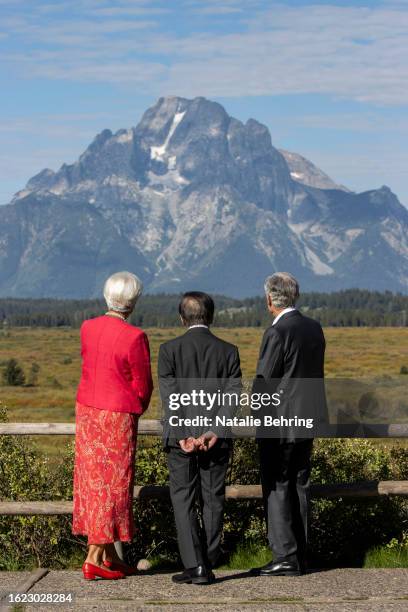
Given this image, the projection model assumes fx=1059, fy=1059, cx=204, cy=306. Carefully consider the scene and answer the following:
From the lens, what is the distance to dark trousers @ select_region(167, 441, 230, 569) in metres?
8.28

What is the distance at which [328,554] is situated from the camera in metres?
9.59

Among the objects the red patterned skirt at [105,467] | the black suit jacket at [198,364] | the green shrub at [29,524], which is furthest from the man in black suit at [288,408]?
the green shrub at [29,524]

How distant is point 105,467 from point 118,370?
30.1 inches

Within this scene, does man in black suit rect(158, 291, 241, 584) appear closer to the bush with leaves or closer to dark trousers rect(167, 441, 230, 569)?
dark trousers rect(167, 441, 230, 569)

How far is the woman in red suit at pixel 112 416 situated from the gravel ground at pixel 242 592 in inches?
16.7

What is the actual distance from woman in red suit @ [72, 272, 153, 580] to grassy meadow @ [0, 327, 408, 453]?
14285 mm

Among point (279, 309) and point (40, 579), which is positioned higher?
point (279, 309)

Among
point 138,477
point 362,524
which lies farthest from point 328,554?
point 138,477

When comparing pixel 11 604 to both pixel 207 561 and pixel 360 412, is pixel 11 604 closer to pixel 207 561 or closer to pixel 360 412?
pixel 207 561

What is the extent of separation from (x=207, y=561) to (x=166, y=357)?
5.44 feet

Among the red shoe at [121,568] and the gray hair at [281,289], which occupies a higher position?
the gray hair at [281,289]

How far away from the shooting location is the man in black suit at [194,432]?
8.27 meters

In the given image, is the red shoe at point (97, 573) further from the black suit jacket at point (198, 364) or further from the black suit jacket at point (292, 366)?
the black suit jacket at point (292, 366)

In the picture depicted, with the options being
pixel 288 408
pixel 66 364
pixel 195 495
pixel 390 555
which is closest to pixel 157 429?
pixel 195 495
